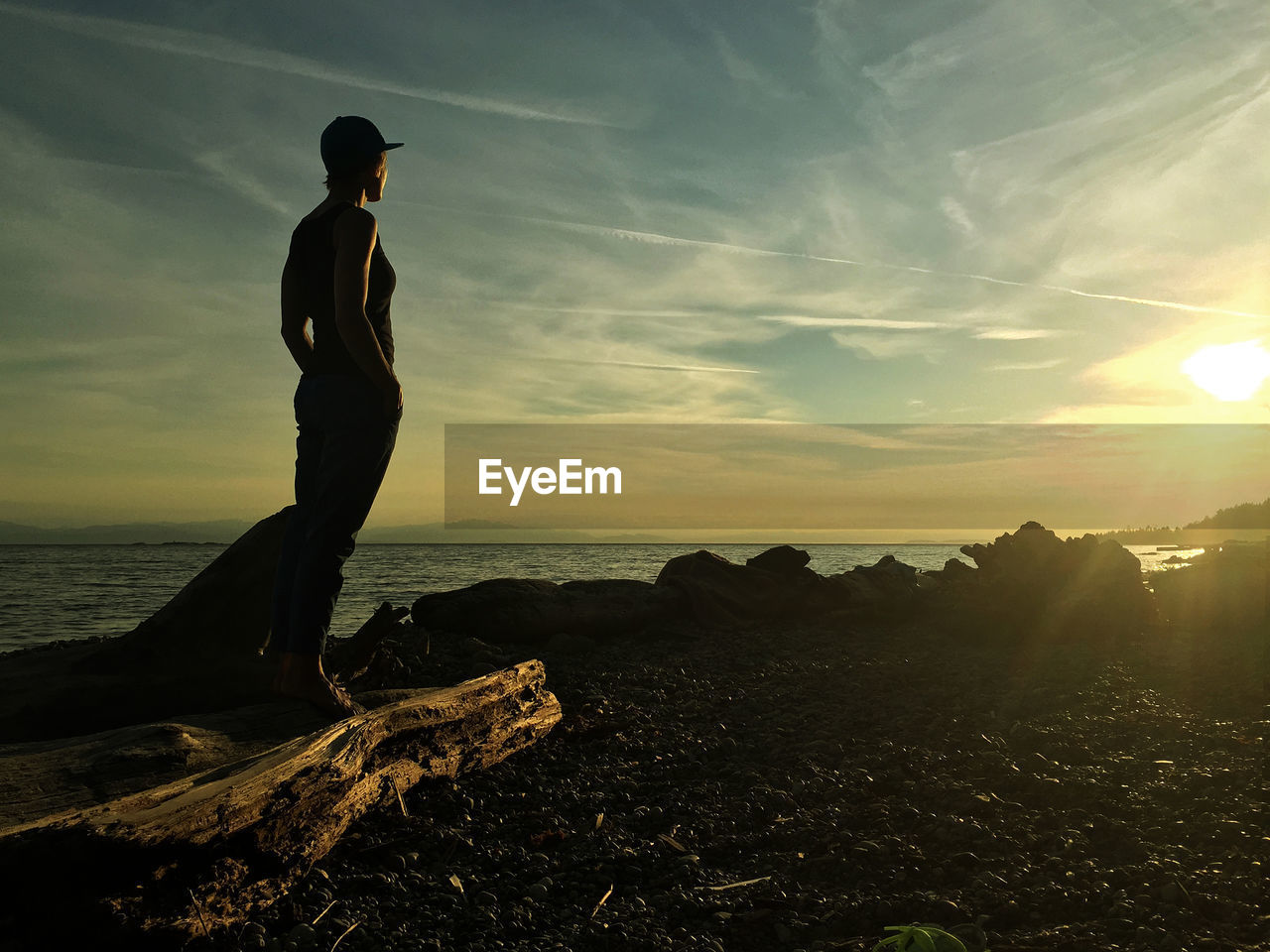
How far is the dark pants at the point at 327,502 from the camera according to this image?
14.0 feet

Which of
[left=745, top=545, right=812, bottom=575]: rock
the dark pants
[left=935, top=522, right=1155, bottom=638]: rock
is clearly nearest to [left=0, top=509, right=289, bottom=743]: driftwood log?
the dark pants

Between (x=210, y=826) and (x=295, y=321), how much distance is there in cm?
299

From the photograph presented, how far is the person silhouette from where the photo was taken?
4270mm

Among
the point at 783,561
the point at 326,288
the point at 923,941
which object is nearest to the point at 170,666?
the point at 326,288

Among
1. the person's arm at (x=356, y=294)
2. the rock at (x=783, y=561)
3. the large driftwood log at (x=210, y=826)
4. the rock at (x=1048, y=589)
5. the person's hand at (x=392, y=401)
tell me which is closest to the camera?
the large driftwood log at (x=210, y=826)

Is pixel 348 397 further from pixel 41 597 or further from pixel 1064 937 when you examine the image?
pixel 41 597

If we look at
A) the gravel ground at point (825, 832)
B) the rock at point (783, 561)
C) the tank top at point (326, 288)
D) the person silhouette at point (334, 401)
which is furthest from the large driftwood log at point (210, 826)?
the rock at point (783, 561)

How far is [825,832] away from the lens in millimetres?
4039

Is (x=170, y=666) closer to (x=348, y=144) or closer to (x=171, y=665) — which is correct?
(x=171, y=665)

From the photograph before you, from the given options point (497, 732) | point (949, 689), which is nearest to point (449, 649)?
point (497, 732)

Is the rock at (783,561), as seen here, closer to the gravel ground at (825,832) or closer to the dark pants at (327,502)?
the gravel ground at (825,832)

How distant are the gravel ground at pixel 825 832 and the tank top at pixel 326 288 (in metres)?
2.45

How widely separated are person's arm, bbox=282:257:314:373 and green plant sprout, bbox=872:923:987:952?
4123 mm

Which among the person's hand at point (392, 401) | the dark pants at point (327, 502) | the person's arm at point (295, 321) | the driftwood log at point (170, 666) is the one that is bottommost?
the driftwood log at point (170, 666)
